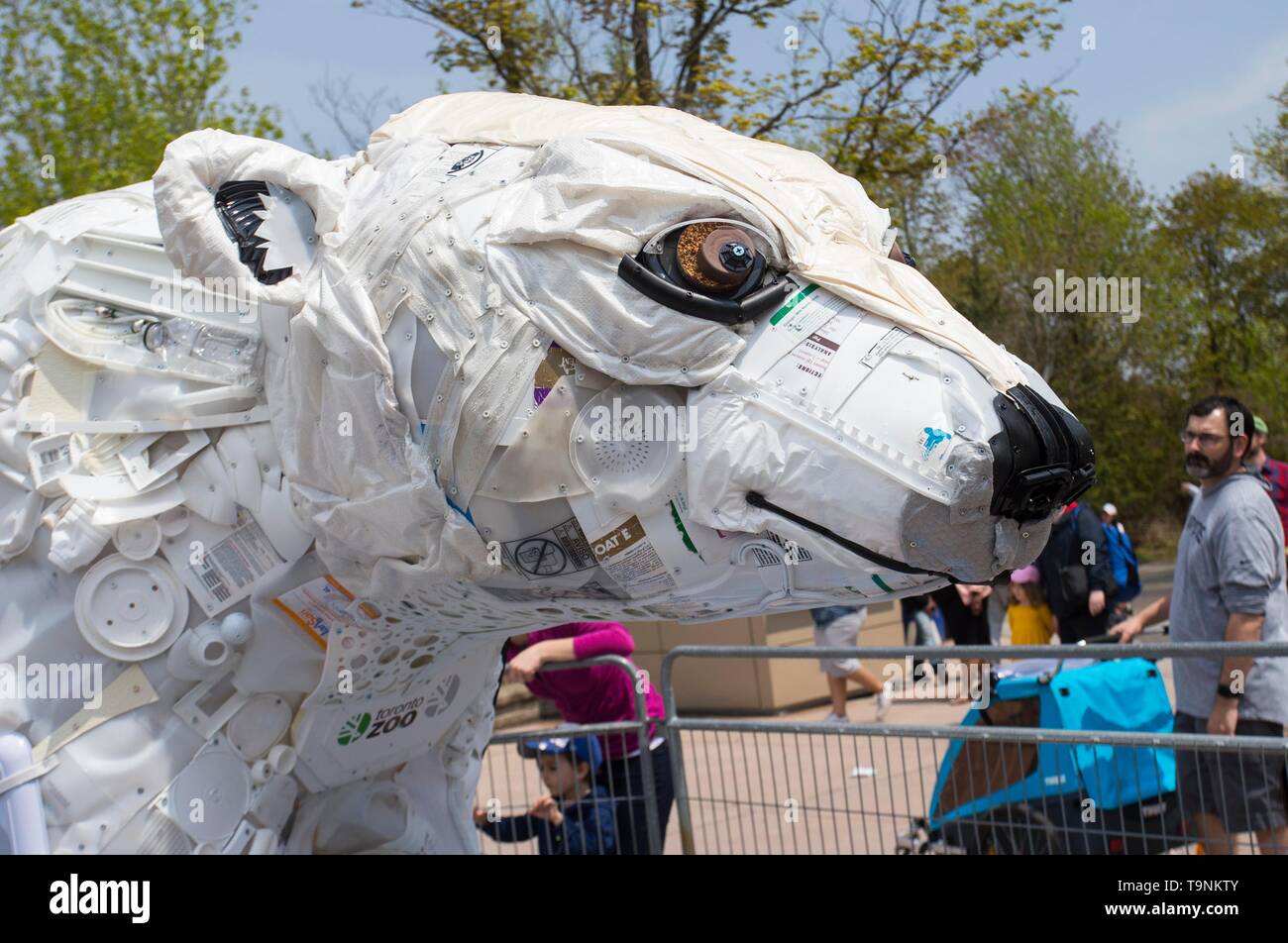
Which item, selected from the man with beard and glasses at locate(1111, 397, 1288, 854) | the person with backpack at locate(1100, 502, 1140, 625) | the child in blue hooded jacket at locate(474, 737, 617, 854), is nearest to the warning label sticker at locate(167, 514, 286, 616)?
the child in blue hooded jacket at locate(474, 737, 617, 854)

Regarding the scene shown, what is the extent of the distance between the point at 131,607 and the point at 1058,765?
3.49 m

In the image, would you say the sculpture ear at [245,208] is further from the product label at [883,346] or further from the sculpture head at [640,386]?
the product label at [883,346]

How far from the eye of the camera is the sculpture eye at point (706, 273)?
249 cm

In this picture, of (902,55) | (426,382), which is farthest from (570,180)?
(902,55)

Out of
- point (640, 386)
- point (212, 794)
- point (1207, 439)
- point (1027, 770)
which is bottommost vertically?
point (1027, 770)

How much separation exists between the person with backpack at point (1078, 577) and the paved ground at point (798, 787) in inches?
43.2

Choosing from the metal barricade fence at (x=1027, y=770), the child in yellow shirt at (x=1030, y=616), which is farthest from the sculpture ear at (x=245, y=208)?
the child in yellow shirt at (x=1030, y=616)

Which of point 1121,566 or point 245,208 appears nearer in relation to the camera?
point 245,208

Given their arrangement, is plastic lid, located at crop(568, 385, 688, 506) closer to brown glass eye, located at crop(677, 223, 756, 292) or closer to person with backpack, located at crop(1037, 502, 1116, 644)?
brown glass eye, located at crop(677, 223, 756, 292)

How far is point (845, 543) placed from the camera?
247cm

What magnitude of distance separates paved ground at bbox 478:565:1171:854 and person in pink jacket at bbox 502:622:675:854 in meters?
0.19

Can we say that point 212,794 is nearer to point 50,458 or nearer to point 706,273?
point 50,458

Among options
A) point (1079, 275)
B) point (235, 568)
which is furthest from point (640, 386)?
point (1079, 275)
